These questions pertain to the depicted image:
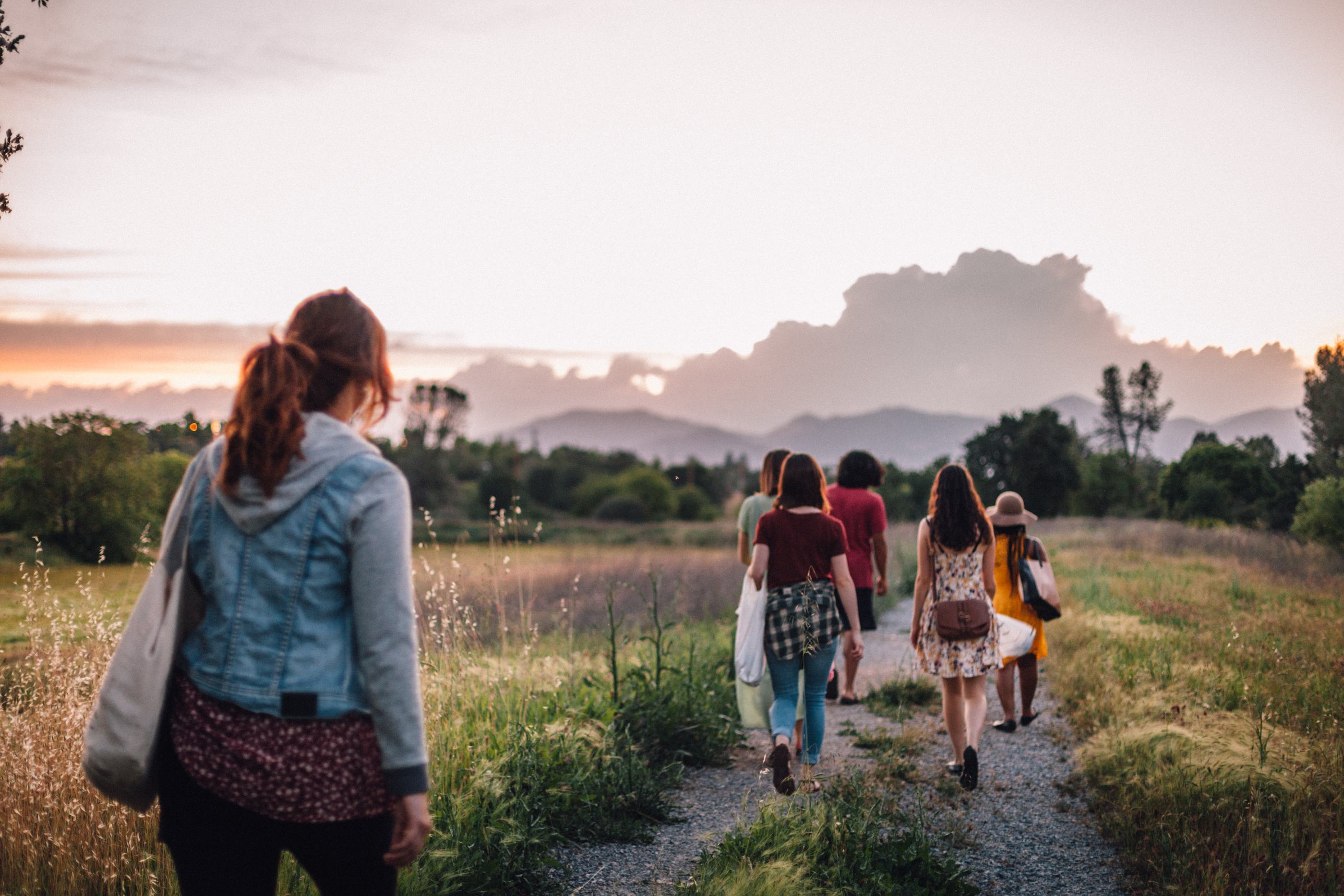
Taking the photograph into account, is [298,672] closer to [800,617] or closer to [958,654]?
[800,617]

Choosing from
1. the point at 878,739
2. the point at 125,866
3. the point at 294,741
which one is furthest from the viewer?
the point at 878,739

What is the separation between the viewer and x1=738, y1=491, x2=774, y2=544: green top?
21.1 feet

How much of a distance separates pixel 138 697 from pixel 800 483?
161 inches

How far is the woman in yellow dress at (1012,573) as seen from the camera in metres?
6.62

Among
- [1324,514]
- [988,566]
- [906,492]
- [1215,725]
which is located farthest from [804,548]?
[906,492]

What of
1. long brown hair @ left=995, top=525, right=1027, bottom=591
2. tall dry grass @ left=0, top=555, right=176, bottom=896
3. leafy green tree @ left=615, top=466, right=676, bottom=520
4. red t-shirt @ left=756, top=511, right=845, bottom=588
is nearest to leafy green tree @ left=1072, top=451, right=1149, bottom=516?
long brown hair @ left=995, top=525, right=1027, bottom=591

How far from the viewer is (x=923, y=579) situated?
5.67m

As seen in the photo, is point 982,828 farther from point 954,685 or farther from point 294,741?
point 294,741

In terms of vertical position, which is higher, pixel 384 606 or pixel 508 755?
pixel 384 606

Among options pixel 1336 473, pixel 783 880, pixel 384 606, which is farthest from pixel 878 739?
pixel 1336 473

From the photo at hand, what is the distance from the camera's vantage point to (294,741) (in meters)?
1.76

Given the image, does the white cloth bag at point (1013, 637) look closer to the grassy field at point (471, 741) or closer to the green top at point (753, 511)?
the green top at point (753, 511)

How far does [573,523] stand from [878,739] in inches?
1766

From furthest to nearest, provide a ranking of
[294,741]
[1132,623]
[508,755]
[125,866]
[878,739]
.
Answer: [1132,623], [878,739], [508,755], [125,866], [294,741]
